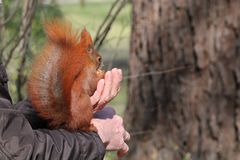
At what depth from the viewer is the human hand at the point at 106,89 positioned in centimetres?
234

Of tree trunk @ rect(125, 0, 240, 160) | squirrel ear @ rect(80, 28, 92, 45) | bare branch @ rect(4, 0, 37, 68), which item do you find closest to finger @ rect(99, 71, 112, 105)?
squirrel ear @ rect(80, 28, 92, 45)

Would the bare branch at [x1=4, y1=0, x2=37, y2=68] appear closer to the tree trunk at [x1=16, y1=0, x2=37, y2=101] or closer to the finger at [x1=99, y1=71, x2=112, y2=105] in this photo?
the tree trunk at [x1=16, y1=0, x2=37, y2=101]

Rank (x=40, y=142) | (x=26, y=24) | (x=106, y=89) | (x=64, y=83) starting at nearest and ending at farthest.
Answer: (x=40, y=142) < (x=64, y=83) < (x=106, y=89) < (x=26, y=24)

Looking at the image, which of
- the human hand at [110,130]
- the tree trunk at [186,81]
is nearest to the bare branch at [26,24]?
the tree trunk at [186,81]

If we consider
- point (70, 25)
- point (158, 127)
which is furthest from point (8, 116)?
point (158, 127)

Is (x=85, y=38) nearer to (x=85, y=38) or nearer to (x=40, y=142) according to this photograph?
(x=85, y=38)

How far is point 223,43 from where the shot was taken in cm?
459

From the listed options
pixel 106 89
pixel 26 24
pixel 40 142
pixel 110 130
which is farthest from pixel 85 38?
pixel 26 24

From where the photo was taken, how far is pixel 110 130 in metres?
2.37

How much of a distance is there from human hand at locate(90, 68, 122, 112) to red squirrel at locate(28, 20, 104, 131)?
0.03m

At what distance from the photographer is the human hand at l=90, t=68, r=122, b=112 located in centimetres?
234

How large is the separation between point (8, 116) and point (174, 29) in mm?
2840

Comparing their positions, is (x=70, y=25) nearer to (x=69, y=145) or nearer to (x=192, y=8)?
(x=69, y=145)

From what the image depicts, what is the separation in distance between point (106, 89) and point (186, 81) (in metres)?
2.48
